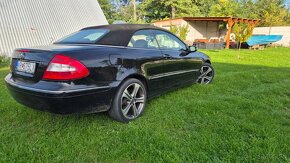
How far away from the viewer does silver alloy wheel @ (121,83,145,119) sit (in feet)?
10.3

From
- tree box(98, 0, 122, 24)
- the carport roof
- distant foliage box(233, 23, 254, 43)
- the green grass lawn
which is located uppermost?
tree box(98, 0, 122, 24)

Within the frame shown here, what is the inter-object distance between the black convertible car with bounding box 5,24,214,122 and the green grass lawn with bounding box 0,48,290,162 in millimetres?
332

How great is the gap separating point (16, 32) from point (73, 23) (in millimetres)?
3768

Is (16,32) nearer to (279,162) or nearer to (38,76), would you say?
(38,76)

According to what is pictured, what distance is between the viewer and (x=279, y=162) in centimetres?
223

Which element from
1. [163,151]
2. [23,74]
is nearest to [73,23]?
[23,74]

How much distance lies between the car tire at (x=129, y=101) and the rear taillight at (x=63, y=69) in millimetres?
654

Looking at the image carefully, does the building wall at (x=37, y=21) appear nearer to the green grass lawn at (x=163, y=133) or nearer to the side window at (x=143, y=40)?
the green grass lawn at (x=163, y=133)

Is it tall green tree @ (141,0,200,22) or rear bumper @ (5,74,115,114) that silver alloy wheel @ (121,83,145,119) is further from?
tall green tree @ (141,0,200,22)

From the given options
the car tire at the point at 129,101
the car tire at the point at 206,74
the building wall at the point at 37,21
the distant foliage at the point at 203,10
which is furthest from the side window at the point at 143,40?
the distant foliage at the point at 203,10

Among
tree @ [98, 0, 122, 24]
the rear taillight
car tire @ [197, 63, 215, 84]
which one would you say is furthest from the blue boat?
tree @ [98, 0, 122, 24]

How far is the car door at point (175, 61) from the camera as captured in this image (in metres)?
3.84

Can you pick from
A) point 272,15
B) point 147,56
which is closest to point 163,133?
point 147,56

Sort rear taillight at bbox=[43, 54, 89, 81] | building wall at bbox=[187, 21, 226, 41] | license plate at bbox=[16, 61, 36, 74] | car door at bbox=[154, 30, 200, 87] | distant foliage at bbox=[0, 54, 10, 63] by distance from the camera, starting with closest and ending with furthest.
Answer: rear taillight at bbox=[43, 54, 89, 81] → license plate at bbox=[16, 61, 36, 74] → car door at bbox=[154, 30, 200, 87] → distant foliage at bbox=[0, 54, 10, 63] → building wall at bbox=[187, 21, 226, 41]
